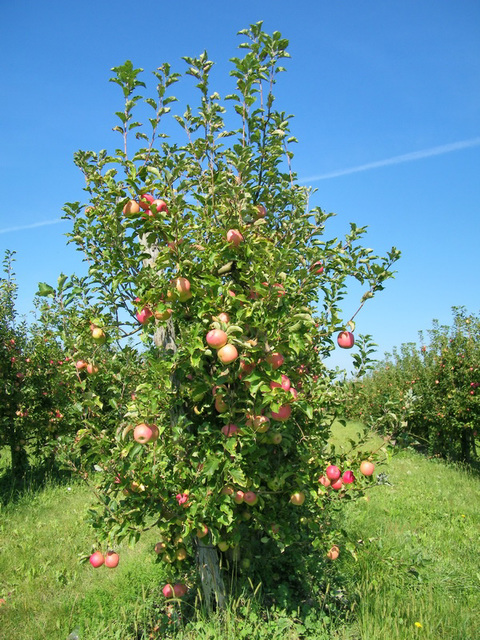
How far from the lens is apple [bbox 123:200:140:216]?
2348mm

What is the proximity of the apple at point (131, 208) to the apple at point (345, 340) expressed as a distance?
1.42m

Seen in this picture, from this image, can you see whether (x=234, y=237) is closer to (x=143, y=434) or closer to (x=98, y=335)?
(x=98, y=335)

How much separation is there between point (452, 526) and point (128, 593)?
4.02 m

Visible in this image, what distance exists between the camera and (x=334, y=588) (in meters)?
3.30

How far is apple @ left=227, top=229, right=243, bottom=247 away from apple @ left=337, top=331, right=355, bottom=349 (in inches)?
34.8

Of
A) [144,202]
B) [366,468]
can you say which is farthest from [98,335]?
[366,468]

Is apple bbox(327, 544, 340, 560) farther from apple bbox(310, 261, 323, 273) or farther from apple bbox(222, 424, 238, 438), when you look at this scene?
apple bbox(310, 261, 323, 273)

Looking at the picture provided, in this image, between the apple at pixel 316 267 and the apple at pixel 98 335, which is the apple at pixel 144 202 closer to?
the apple at pixel 98 335

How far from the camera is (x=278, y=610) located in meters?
2.82

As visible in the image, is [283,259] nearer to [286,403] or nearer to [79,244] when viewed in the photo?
[286,403]

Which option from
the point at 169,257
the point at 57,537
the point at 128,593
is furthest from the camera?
the point at 57,537

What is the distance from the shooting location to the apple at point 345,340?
2670 millimetres

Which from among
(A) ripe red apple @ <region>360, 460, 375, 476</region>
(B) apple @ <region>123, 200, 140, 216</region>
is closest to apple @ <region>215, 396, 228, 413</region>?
(A) ripe red apple @ <region>360, 460, 375, 476</region>

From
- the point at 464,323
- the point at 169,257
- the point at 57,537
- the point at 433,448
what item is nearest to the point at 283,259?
the point at 169,257
